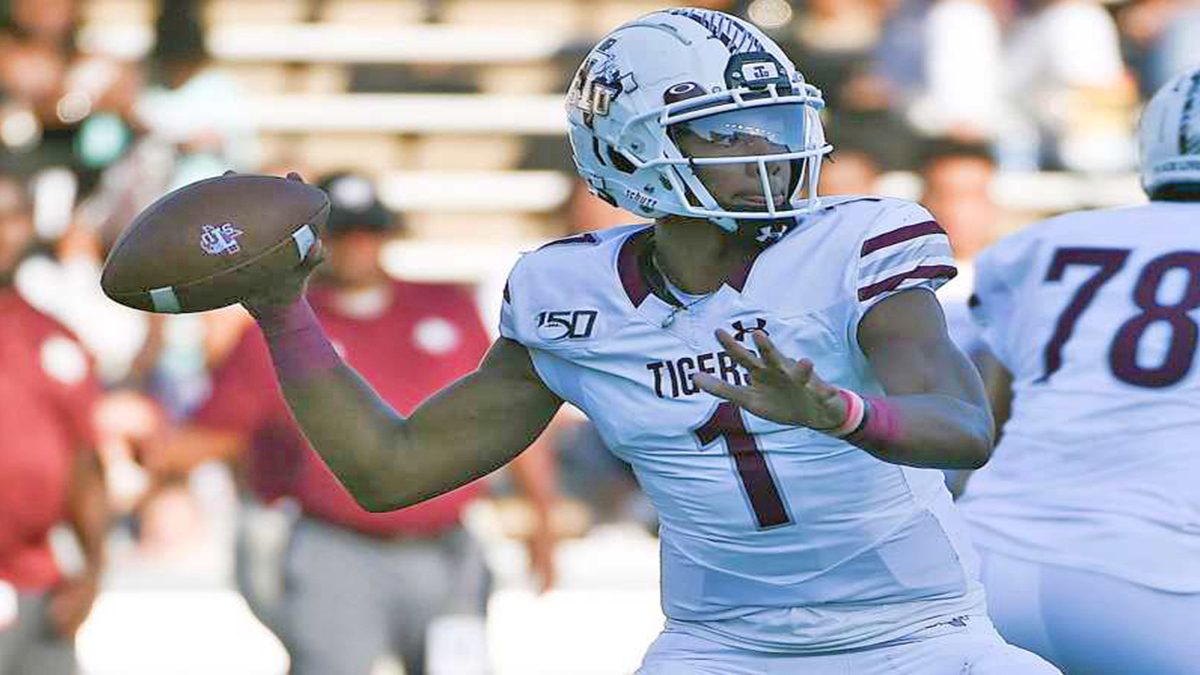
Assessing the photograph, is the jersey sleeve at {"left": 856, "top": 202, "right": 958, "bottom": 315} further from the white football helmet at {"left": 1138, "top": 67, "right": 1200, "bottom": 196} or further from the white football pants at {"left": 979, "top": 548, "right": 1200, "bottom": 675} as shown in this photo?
the white football helmet at {"left": 1138, "top": 67, "right": 1200, "bottom": 196}

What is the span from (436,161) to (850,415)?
8313mm

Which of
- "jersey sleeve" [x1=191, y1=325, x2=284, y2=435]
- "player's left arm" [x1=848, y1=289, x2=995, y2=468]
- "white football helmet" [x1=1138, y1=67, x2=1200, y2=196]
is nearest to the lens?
"player's left arm" [x1=848, y1=289, x2=995, y2=468]

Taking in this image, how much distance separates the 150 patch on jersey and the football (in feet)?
1.32

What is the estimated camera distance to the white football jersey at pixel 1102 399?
4.16m

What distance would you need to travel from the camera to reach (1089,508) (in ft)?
13.9

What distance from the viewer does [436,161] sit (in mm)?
11234

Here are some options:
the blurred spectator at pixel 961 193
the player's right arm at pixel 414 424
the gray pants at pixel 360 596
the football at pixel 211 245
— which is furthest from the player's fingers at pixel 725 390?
the blurred spectator at pixel 961 193

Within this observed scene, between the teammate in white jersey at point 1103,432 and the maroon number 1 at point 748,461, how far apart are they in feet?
2.88

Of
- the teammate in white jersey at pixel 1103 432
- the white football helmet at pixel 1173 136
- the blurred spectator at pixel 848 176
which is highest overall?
the white football helmet at pixel 1173 136

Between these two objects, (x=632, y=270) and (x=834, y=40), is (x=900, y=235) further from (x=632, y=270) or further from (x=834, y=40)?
(x=834, y=40)

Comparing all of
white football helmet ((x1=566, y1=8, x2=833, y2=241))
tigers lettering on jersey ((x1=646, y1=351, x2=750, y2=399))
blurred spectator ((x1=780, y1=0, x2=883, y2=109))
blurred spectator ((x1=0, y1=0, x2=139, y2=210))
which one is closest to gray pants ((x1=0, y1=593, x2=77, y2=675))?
blurred spectator ((x1=0, y1=0, x2=139, y2=210))

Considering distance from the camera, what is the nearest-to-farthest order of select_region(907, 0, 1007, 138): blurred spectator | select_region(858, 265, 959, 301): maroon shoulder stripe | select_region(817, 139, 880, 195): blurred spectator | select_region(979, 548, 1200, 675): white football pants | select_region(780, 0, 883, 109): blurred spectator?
select_region(858, 265, 959, 301): maroon shoulder stripe, select_region(979, 548, 1200, 675): white football pants, select_region(817, 139, 880, 195): blurred spectator, select_region(907, 0, 1007, 138): blurred spectator, select_region(780, 0, 883, 109): blurred spectator

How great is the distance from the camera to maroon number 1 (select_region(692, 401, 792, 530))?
11.6 feet

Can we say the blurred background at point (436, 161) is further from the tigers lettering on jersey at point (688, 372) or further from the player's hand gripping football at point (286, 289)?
the tigers lettering on jersey at point (688, 372)
